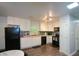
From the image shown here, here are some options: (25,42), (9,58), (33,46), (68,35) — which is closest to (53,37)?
(68,35)

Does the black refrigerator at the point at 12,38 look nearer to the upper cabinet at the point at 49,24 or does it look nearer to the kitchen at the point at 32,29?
the kitchen at the point at 32,29

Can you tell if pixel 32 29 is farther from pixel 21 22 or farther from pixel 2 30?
pixel 2 30

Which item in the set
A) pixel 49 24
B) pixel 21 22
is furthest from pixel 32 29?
pixel 49 24

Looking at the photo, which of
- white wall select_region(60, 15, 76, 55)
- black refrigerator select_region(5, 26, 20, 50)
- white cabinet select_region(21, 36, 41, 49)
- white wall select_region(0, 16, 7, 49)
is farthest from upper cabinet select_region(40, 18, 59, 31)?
white wall select_region(0, 16, 7, 49)

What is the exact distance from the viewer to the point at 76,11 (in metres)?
2.03

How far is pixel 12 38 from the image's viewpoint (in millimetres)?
2127

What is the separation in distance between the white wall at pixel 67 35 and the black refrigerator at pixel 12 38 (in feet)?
3.02

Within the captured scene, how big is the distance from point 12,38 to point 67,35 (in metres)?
1.18

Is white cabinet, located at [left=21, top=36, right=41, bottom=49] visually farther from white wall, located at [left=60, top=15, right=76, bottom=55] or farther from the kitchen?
white wall, located at [left=60, top=15, right=76, bottom=55]

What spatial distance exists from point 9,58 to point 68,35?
1475mm

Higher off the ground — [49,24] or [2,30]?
[49,24]

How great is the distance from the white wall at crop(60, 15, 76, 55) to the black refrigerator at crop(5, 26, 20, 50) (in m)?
0.92

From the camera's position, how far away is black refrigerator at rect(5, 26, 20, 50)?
2057mm

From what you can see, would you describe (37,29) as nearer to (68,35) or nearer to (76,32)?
(68,35)
